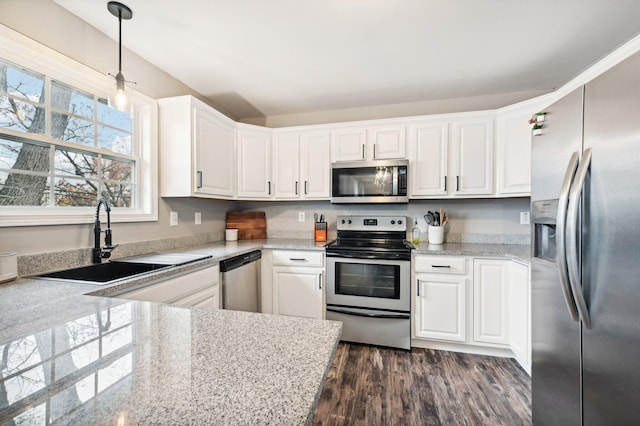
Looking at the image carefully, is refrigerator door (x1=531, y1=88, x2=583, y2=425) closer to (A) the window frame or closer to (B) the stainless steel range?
(B) the stainless steel range

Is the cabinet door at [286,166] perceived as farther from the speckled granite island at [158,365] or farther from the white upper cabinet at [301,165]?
the speckled granite island at [158,365]

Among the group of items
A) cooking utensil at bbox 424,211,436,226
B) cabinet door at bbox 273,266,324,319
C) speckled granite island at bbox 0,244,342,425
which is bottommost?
cabinet door at bbox 273,266,324,319

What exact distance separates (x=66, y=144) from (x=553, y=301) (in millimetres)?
2663

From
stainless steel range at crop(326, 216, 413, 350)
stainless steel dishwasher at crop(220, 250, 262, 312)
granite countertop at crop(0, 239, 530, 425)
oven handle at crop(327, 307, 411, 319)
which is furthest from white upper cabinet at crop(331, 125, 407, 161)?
granite countertop at crop(0, 239, 530, 425)

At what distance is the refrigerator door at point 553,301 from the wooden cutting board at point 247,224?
8.41ft

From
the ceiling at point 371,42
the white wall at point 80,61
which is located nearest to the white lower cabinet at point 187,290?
the white wall at point 80,61

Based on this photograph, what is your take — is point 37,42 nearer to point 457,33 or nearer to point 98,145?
point 98,145

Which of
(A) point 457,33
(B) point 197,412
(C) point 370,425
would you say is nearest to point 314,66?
(A) point 457,33

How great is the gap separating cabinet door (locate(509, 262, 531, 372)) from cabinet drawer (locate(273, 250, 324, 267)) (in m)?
1.49

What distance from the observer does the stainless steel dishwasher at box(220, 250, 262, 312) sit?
6.79ft

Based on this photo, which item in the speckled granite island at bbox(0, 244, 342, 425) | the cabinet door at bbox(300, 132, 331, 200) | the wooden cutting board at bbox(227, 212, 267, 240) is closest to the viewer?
the speckled granite island at bbox(0, 244, 342, 425)

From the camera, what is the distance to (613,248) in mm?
863

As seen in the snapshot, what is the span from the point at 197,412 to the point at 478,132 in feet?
9.18

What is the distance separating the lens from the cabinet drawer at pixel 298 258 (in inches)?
98.4
